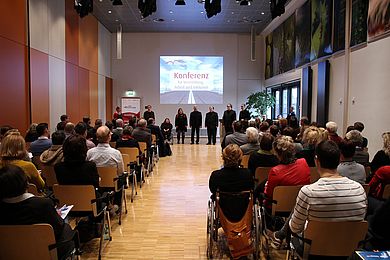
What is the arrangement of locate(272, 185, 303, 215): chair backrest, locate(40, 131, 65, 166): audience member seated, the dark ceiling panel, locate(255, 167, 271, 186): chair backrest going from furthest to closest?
1. the dark ceiling panel
2. locate(40, 131, 65, 166): audience member seated
3. locate(255, 167, 271, 186): chair backrest
4. locate(272, 185, 303, 215): chair backrest

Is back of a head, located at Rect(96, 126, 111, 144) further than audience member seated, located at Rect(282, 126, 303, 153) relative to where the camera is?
No

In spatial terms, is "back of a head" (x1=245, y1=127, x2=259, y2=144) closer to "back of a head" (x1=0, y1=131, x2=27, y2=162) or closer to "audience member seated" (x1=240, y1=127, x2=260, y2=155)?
"audience member seated" (x1=240, y1=127, x2=260, y2=155)

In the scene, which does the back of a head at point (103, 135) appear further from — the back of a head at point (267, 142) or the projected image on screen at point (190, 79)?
the projected image on screen at point (190, 79)

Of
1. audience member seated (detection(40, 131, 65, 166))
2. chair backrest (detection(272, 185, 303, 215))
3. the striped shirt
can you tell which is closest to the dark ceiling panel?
audience member seated (detection(40, 131, 65, 166))

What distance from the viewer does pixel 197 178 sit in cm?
862

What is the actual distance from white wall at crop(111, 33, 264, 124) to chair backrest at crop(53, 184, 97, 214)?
15738 mm

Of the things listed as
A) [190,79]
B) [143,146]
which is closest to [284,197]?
[143,146]

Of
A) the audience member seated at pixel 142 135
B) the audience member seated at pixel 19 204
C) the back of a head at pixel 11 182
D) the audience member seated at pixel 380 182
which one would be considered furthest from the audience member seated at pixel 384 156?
the audience member seated at pixel 142 135

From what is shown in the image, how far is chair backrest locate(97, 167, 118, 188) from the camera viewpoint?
4.75 m

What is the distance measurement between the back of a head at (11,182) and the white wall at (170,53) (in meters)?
17.1

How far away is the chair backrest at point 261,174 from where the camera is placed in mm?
4699

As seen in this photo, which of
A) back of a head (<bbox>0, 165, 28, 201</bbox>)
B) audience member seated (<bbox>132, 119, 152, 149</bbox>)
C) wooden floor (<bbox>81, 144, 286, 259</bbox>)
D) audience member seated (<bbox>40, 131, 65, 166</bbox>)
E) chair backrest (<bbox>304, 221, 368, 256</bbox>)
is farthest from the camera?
audience member seated (<bbox>132, 119, 152, 149</bbox>)

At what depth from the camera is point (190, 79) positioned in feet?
63.2

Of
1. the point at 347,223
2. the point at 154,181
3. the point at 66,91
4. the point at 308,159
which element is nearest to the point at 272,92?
the point at 66,91
